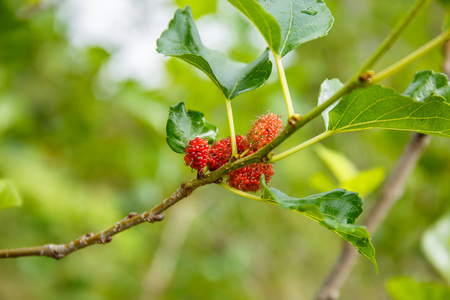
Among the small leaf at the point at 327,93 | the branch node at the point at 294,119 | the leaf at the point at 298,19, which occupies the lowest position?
the small leaf at the point at 327,93

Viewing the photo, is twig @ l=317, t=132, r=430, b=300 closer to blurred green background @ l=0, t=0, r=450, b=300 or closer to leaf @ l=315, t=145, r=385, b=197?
leaf @ l=315, t=145, r=385, b=197

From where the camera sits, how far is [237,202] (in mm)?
2355

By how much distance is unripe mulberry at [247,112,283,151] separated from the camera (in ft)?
1.69

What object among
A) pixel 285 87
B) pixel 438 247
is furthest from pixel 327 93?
pixel 438 247

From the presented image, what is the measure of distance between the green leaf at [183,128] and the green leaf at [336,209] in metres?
0.13

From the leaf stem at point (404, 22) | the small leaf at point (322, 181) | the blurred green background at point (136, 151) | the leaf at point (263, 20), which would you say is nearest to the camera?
the leaf stem at point (404, 22)

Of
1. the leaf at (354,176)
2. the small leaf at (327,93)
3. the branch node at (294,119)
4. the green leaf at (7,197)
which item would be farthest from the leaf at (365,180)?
the green leaf at (7,197)

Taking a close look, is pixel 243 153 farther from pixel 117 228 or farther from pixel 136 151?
pixel 136 151

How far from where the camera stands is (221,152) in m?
0.54

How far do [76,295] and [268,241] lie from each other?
3.69 ft

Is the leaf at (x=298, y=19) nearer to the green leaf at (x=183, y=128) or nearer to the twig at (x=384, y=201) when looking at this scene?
the green leaf at (x=183, y=128)

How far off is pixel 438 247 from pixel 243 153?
76 cm

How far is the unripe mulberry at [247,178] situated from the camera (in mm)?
514

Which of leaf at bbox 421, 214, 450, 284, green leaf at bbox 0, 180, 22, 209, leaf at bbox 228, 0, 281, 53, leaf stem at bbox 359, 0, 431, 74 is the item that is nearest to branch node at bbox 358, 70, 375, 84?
leaf stem at bbox 359, 0, 431, 74
